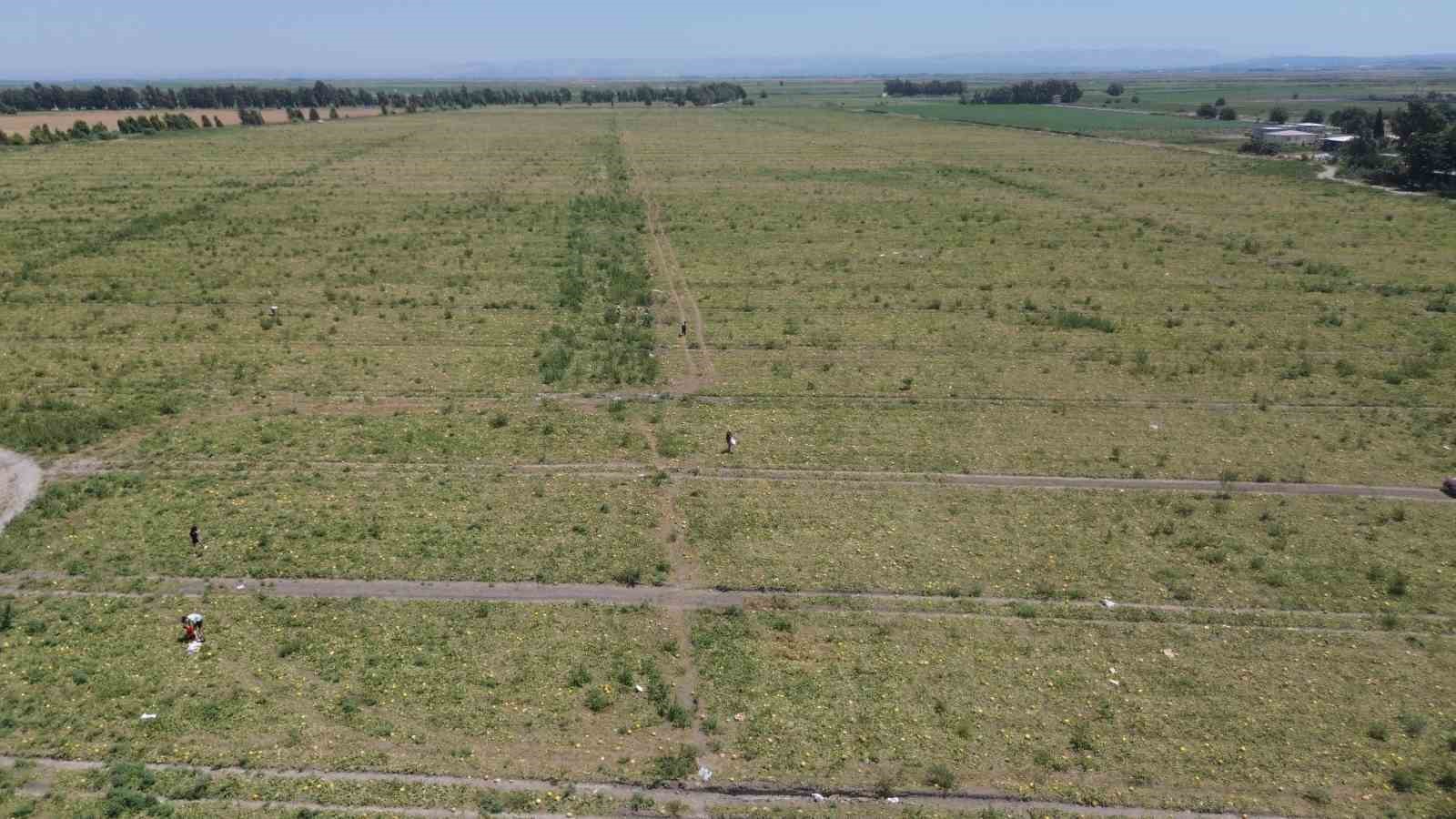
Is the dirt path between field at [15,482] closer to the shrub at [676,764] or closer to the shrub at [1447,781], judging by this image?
the shrub at [676,764]

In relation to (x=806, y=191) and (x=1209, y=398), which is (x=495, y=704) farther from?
(x=806, y=191)

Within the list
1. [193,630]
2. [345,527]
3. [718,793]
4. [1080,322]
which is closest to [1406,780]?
[718,793]

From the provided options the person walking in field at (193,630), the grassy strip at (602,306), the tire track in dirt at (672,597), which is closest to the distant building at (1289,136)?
the grassy strip at (602,306)

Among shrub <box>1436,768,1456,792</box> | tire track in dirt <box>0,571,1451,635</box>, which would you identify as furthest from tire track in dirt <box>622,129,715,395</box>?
shrub <box>1436,768,1456,792</box>

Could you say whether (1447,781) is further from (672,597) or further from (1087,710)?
(672,597)

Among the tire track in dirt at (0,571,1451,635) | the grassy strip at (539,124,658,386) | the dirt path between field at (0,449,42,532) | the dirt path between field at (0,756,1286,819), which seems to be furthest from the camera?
the grassy strip at (539,124,658,386)

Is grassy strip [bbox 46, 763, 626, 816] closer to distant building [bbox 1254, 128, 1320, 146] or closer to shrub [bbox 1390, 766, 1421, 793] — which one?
shrub [bbox 1390, 766, 1421, 793]
